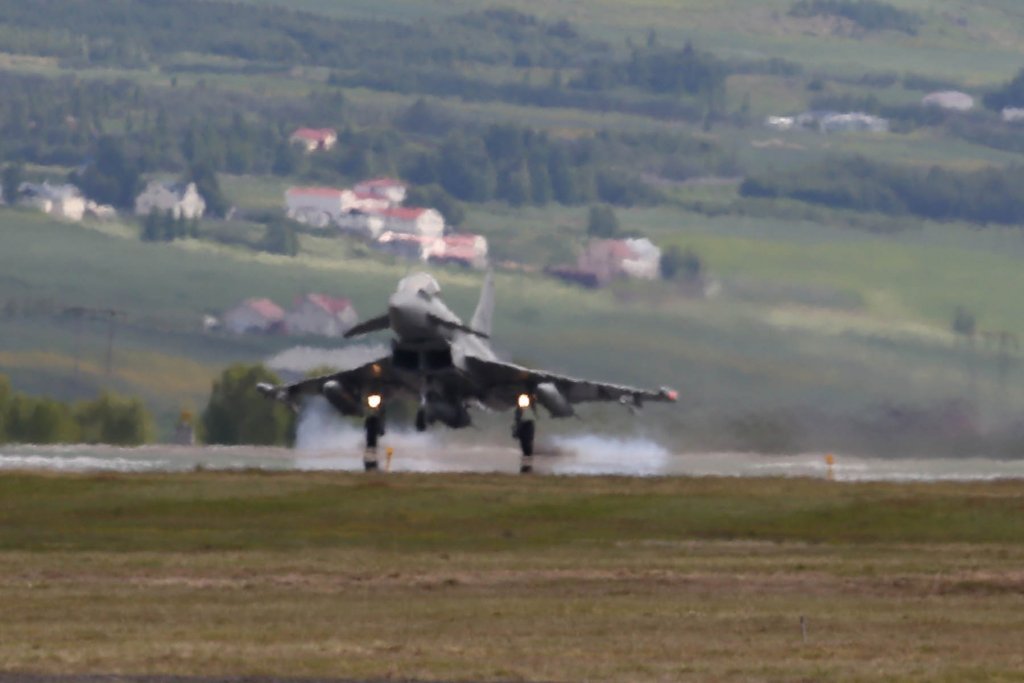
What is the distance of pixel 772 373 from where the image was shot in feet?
271

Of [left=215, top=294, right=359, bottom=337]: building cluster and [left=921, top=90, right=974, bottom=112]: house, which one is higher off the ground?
[left=921, top=90, right=974, bottom=112]: house

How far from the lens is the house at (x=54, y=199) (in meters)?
145

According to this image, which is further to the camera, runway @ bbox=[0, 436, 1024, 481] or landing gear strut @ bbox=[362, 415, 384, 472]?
landing gear strut @ bbox=[362, 415, 384, 472]

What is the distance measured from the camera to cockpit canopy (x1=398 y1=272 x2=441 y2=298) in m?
60.3

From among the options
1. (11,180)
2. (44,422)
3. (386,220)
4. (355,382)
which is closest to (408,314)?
(355,382)

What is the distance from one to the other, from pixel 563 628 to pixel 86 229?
113 meters

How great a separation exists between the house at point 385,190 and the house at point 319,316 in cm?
2926

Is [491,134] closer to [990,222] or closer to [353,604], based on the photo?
[990,222]

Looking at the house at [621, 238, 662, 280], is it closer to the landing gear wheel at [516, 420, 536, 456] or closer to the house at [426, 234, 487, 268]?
the house at [426, 234, 487, 268]

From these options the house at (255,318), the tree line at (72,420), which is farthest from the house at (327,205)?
the tree line at (72,420)

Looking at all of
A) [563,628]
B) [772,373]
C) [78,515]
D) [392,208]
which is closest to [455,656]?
[563,628]

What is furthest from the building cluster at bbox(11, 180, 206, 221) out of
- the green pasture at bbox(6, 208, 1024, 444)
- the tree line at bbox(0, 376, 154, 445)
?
the tree line at bbox(0, 376, 154, 445)

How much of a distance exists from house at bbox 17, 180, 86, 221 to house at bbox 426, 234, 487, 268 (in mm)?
31589

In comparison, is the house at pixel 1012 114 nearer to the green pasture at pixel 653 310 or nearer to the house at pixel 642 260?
the green pasture at pixel 653 310
